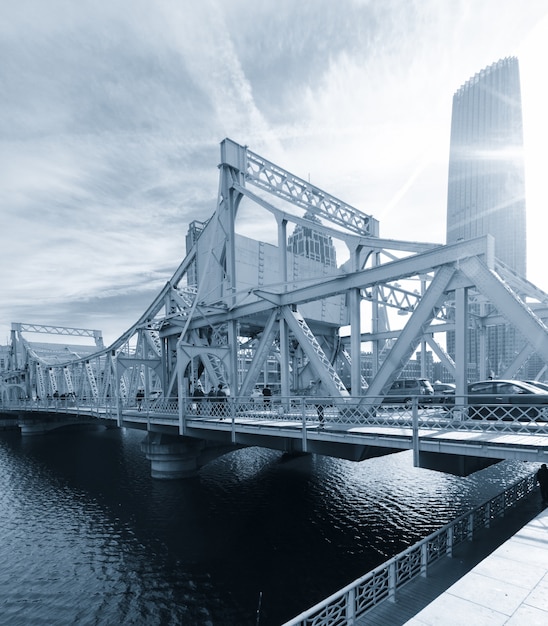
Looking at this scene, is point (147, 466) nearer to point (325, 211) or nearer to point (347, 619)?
point (325, 211)

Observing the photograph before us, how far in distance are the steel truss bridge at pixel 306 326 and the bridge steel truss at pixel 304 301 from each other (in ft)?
0.21

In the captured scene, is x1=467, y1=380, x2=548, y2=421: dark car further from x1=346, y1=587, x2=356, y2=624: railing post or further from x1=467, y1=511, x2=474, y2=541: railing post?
x1=346, y1=587, x2=356, y2=624: railing post

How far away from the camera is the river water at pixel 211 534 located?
12477mm

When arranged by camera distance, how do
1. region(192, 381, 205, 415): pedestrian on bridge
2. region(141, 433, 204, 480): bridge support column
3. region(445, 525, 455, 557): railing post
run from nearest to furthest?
region(445, 525, 455, 557): railing post → region(192, 381, 205, 415): pedestrian on bridge → region(141, 433, 204, 480): bridge support column

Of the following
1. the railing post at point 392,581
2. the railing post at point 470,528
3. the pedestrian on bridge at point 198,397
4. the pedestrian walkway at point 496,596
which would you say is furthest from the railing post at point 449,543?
the pedestrian on bridge at point 198,397

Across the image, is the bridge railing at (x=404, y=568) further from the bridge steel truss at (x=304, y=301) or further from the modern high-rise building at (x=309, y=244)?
the modern high-rise building at (x=309, y=244)

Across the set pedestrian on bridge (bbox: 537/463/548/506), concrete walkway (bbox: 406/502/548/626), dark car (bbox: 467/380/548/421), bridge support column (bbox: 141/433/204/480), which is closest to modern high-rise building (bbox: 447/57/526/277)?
pedestrian on bridge (bbox: 537/463/548/506)

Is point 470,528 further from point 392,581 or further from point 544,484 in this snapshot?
point 392,581

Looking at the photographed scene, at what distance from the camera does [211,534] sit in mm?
17375

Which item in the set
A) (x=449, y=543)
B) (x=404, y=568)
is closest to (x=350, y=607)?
(x=404, y=568)

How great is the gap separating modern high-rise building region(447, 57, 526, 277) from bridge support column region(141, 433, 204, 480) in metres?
149

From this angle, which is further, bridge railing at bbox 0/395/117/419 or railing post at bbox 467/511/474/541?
bridge railing at bbox 0/395/117/419

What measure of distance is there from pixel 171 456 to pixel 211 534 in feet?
30.3

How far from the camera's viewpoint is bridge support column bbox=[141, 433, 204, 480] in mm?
25703
